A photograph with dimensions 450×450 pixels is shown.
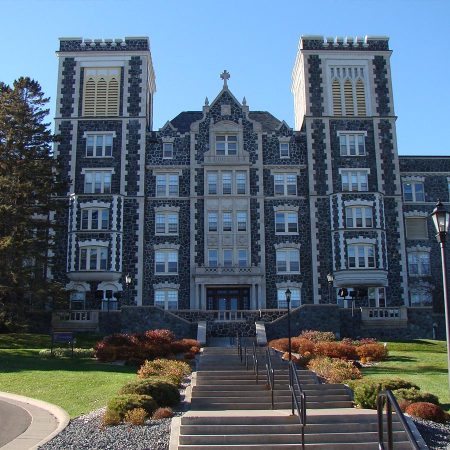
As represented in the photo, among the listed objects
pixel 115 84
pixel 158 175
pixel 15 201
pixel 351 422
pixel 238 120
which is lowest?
pixel 351 422

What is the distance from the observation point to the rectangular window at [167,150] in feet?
163

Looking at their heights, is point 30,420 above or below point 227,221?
below

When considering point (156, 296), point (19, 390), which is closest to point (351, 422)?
point (19, 390)

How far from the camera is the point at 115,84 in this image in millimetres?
50750

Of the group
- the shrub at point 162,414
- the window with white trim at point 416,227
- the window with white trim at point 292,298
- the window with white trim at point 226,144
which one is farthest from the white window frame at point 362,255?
the shrub at point 162,414

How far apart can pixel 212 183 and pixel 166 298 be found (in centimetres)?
983

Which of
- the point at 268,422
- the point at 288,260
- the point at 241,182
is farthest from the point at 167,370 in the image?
the point at 241,182

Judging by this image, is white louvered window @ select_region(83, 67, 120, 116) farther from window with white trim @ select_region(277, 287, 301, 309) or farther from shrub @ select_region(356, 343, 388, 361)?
shrub @ select_region(356, 343, 388, 361)

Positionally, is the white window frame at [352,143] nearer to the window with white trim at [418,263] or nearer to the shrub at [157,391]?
the window with white trim at [418,263]

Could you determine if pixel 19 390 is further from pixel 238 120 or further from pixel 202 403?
pixel 238 120

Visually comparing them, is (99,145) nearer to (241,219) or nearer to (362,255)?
(241,219)

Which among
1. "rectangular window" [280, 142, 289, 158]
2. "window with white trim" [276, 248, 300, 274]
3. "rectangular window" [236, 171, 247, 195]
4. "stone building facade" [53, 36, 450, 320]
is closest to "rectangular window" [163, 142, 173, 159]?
"stone building facade" [53, 36, 450, 320]

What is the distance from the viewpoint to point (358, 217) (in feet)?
155

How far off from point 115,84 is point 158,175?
867cm
